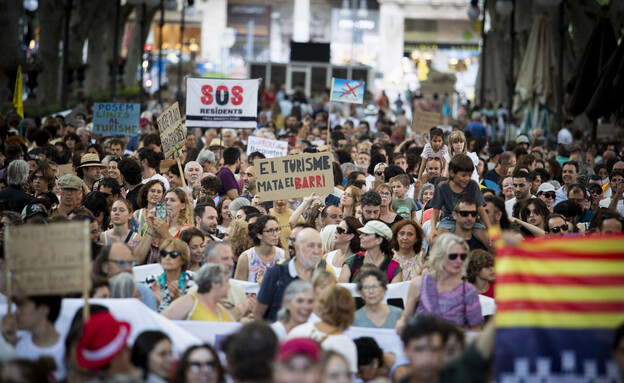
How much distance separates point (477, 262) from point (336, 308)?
1.85 m

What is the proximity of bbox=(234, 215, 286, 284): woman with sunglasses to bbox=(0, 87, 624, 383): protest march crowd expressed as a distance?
1 cm

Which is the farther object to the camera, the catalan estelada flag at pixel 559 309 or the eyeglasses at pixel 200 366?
the eyeglasses at pixel 200 366

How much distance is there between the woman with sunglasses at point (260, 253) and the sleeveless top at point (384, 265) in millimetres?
677

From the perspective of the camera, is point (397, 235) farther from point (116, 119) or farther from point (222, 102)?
point (116, 119)

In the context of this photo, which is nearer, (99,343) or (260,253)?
Result: (99,343)

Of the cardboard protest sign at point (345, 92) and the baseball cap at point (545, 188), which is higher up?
the cardboard protest sign at point (345, 92)

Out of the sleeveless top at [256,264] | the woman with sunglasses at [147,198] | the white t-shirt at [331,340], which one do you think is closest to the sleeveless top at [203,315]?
the white t-shirt at [331,340]

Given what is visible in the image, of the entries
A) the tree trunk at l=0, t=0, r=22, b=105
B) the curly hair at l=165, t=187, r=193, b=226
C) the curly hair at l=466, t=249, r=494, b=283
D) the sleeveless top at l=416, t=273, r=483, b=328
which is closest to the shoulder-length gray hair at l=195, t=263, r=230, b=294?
the sleeveless top at l=416, t=273, r=483, b=328

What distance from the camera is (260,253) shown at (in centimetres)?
973

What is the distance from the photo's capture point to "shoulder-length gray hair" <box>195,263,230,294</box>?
788 cm

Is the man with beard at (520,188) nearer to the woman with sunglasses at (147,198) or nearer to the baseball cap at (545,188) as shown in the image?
the baseball cap at (545,188)

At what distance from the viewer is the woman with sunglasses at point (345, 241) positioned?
32.9ft

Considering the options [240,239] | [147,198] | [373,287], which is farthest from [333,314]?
[147,198]

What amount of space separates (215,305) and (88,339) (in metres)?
1.94
